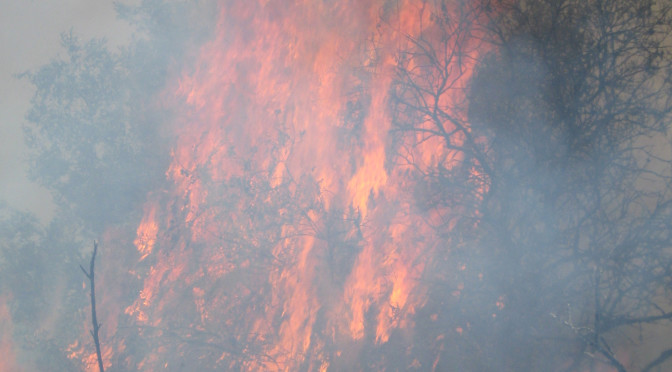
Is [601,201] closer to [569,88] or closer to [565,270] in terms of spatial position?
[565,270]

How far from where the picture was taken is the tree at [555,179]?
3.81 m

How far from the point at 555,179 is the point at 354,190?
1.99 m

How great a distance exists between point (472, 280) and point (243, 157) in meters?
3.34

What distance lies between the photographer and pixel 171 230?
261 inches

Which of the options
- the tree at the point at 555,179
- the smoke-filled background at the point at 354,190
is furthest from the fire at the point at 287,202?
the tree at the point at 555,179

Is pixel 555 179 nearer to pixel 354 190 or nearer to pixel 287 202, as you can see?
pixel 354 190

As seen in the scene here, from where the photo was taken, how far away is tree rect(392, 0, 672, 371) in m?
A: 3.81

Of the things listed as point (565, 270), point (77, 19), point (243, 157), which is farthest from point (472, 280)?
point (77, 19)

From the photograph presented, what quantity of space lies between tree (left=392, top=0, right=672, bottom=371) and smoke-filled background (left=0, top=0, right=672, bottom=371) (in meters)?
0.02

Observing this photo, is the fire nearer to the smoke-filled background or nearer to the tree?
the smoke-filled background

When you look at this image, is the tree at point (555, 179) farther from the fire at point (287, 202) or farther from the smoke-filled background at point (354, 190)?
the fire at point (287, 202)

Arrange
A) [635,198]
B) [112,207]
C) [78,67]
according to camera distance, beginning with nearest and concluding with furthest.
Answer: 1. [635,198]
2. [112,207]
3. [78,67]

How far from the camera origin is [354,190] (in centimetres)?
517

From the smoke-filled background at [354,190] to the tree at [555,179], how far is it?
0.02 m
